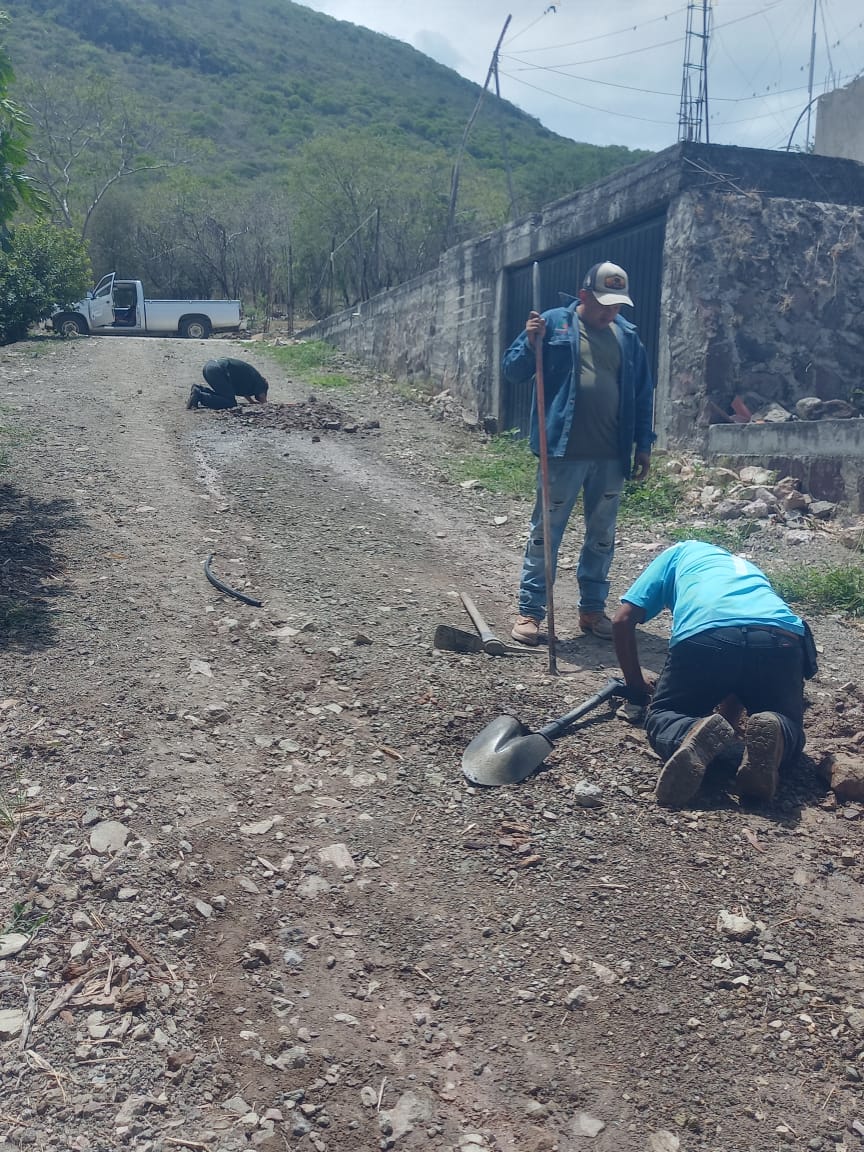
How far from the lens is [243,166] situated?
5425cm

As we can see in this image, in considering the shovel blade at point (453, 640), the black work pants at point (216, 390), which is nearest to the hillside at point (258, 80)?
the black work pants at point (216, 390)

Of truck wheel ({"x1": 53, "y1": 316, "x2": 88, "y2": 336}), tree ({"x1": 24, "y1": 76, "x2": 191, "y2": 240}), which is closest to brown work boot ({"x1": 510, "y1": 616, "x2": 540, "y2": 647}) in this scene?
truck wheel ({"x1": 53, "y1": 316, "x2": 88, "y2": 336})

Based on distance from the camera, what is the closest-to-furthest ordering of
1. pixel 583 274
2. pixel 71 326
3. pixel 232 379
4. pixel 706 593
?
pixel 706 593 → pixel 583 274 → pixel 232 379 → pixel 71 326

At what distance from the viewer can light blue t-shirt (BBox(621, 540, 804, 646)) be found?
3336mm

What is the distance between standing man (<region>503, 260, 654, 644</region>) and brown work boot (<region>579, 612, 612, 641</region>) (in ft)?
0.07

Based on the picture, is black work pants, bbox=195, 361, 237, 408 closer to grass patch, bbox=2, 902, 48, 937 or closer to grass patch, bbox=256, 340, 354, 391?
grass patch, bbox=256, 340, 354, 391

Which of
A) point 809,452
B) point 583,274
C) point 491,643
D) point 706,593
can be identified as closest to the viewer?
point 706,593

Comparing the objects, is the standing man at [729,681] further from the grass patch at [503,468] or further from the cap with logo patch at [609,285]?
the grass patch at [503,468]

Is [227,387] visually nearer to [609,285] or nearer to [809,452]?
[809,452]

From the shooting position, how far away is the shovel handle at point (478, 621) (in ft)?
15.4

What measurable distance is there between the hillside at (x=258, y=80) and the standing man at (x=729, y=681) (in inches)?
1690

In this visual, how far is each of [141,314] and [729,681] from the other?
23.3m

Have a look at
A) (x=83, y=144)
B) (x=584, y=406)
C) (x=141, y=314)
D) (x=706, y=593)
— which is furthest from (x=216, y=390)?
(x=83, y=144)

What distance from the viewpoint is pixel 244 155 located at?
5753 cm
